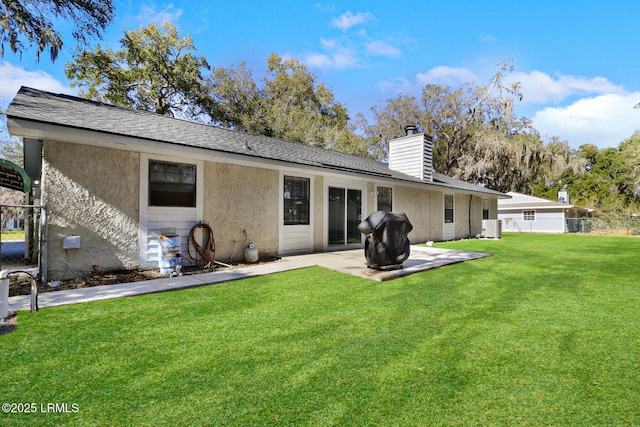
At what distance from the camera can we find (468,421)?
67.9 inches

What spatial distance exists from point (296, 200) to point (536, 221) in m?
25.0

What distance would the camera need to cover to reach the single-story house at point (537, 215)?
78.4ft

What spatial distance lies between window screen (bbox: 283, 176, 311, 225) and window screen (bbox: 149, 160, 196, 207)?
8.37ft

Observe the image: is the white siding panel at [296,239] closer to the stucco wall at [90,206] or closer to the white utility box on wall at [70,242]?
the stucco wall at [90,206]

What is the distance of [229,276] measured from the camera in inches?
220

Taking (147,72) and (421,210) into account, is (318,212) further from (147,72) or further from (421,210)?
(147,72)

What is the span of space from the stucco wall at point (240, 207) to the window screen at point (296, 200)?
0.35m

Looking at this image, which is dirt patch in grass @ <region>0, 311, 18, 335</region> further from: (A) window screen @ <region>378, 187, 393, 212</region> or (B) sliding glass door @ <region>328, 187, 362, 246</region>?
(A) window screen @ <region>378, 187, 393, 212</region>

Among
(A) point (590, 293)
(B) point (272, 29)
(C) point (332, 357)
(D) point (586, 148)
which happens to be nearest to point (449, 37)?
(B) point (272, 29)

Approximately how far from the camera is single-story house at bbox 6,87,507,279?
5.07m

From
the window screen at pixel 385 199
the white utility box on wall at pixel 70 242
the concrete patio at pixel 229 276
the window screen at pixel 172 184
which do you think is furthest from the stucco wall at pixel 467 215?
the white utility box on wall at pixel 70 242

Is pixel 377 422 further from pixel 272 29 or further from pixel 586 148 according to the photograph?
pixel 586 148

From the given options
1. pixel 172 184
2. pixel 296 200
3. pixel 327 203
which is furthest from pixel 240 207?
pixel 327 203

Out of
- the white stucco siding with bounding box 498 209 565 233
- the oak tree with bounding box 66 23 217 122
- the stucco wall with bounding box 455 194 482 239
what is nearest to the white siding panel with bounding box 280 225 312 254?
the stucco wall with bounding box 455 194 482 239
